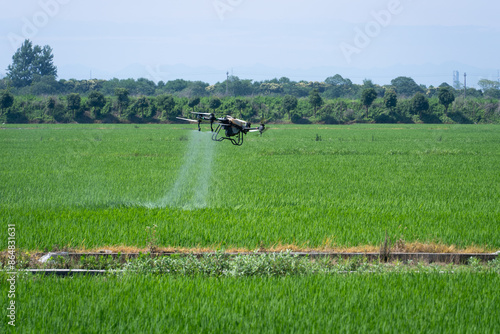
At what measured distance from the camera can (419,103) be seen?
311 ft

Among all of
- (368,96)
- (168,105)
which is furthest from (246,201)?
(368,96)

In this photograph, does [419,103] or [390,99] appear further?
[419,103]

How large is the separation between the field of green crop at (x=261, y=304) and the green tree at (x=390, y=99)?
88912mm

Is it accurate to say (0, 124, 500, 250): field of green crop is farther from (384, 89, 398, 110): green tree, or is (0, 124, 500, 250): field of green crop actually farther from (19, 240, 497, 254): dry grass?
(384, 89, 398, 110): green tree

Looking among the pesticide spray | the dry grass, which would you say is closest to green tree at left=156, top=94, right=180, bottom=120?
the pesticide spray

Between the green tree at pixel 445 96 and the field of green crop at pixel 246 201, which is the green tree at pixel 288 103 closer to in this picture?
the field of green crop at pixel 246 201

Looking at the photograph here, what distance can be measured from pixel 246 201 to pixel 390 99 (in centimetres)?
8319

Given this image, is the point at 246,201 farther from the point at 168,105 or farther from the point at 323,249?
the point at 323,249

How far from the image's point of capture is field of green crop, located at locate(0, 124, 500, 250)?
11.5 meters

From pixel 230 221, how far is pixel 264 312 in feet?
19.0

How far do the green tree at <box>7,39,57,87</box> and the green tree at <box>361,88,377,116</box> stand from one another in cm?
5301

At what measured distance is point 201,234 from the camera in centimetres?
1152

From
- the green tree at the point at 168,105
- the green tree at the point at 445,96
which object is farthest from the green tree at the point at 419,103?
the green tree at the point at 168,105

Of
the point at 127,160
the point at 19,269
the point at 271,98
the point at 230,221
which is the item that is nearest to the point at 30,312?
the point at 19,269
